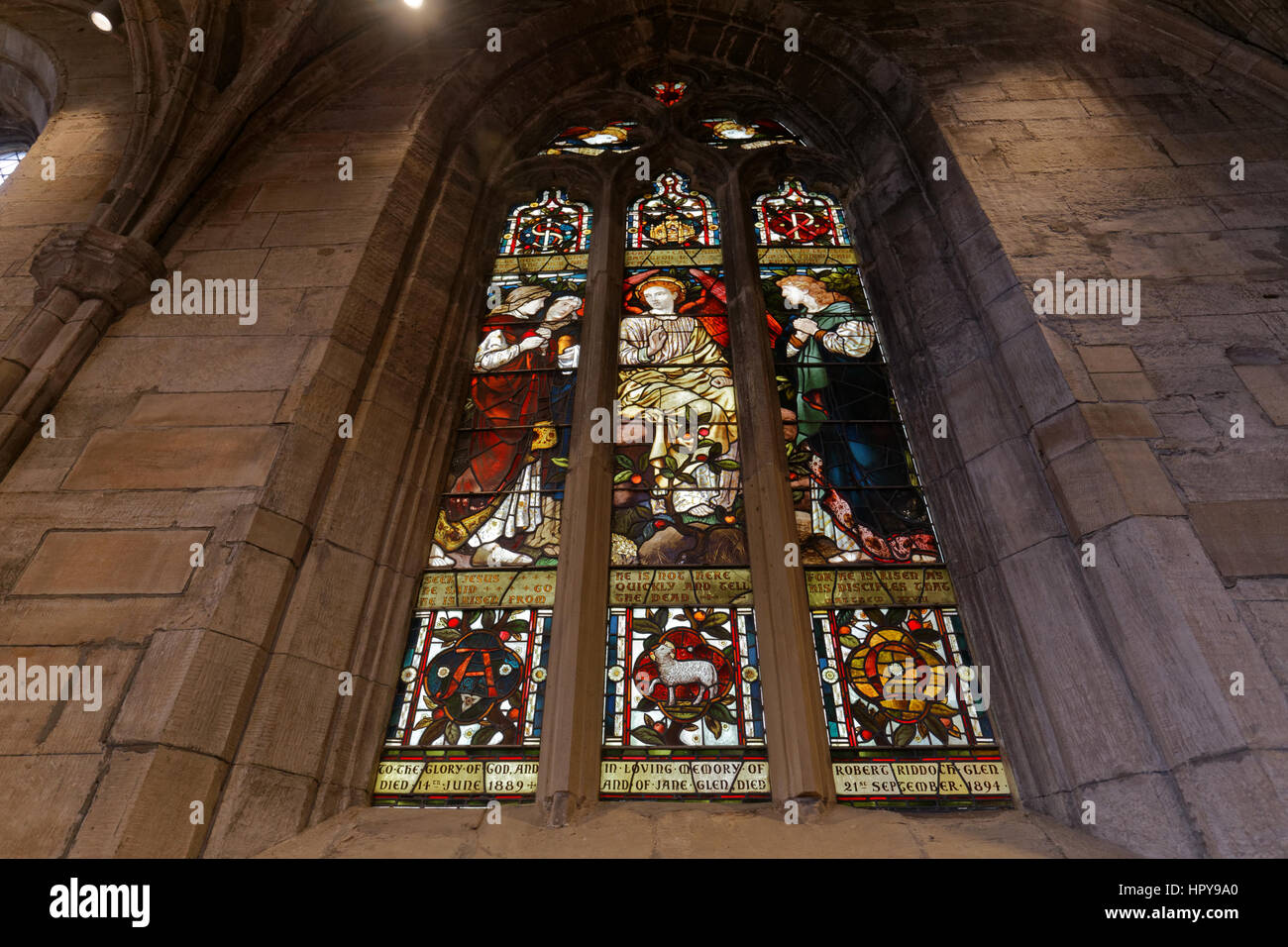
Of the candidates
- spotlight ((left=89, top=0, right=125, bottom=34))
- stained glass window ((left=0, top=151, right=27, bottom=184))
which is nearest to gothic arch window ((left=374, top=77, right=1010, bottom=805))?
spotlight ((left=89, top=0, right=125, bottom=34))

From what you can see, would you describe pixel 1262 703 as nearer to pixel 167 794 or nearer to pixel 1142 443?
pixel 1142 443

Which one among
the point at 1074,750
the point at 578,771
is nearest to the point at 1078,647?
the point at 1074,750

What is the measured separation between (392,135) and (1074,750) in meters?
4.90

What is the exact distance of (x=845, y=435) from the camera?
434cm

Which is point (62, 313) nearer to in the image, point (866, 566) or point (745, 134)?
point (866, 566)

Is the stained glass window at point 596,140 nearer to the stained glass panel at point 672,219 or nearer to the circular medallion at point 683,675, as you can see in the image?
the stained glass panel at point 672,219

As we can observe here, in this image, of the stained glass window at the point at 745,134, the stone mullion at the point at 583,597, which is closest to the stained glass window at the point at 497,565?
the stone mullion at the point at 583,597

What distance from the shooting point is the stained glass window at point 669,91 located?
6.57m

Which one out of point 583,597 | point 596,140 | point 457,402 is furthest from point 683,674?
point 596,140

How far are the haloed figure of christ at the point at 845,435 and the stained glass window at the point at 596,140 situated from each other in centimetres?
192

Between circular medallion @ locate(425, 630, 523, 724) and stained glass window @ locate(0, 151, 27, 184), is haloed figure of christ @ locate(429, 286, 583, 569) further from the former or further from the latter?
stained glass window @ locate(0, 151, 27, 184)

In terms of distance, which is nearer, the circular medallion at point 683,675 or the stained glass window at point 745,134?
the circular medallion at point 683,675

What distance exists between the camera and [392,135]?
5.27 metres

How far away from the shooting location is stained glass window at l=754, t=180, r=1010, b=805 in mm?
3180
